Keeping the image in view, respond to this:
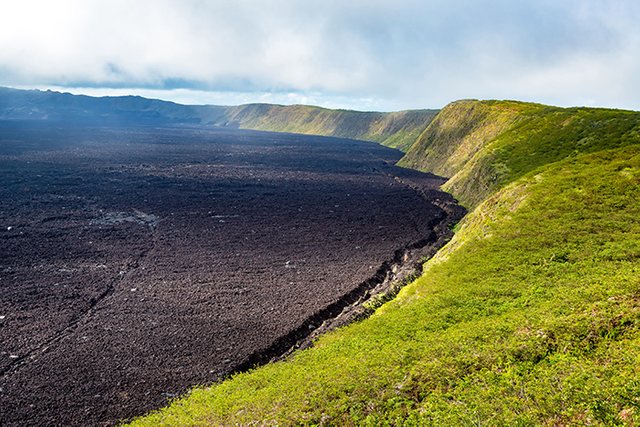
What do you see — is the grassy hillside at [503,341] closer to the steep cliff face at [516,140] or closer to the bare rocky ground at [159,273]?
the bare rocky ground at [159,273]

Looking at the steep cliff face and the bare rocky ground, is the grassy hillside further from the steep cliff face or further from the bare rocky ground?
the steep cliff face

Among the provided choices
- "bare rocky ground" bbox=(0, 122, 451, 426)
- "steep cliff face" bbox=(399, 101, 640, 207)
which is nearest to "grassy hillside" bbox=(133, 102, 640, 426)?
"bare rocky ground" bbox=(0, 122, 451, 426)

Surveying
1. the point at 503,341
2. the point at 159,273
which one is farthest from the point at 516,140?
the point at 503,341

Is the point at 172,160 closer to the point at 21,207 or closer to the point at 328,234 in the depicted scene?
the point at 21,207

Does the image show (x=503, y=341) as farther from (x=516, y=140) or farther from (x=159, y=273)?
(x=516, y=140)

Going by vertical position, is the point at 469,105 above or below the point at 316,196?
above

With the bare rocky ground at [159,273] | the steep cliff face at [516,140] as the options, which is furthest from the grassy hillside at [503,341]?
the steep cliff face at [516,140]

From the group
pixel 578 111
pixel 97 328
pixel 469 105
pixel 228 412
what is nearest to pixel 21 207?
pixel 97 328

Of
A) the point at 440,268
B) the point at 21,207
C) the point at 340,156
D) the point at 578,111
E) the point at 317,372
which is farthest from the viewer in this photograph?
the point at 340,156
